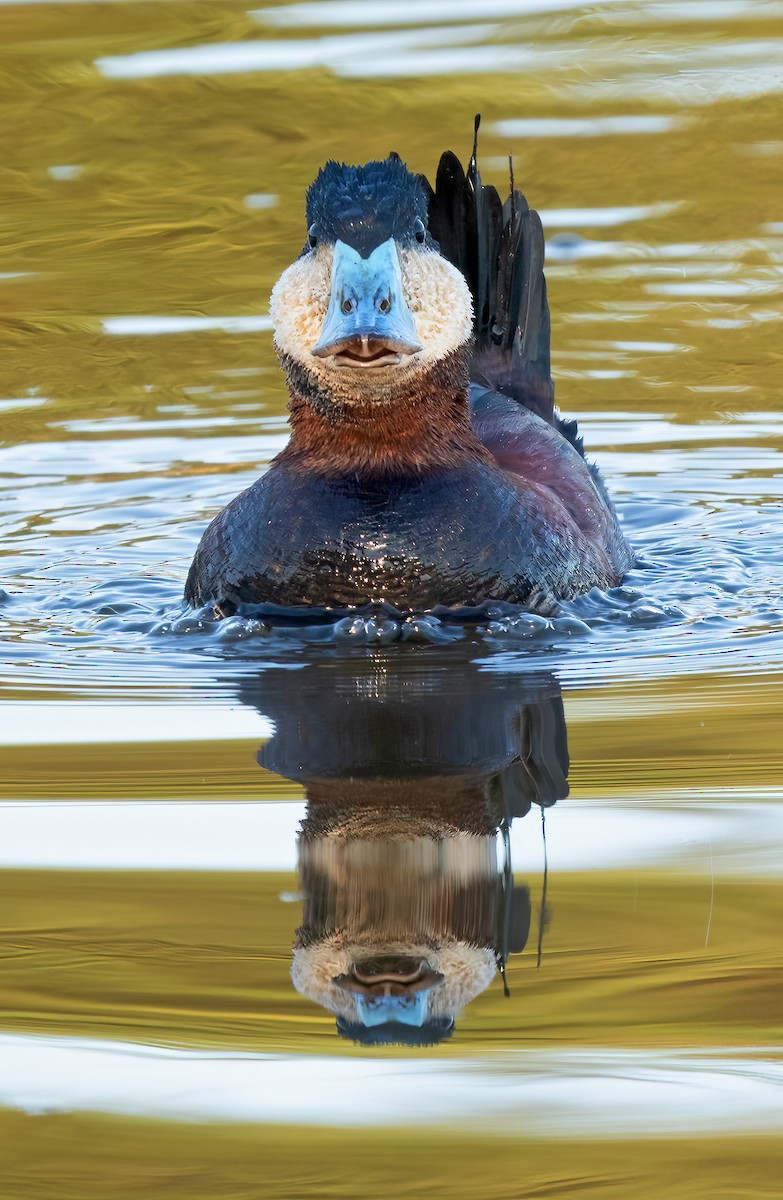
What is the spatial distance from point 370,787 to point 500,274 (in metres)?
3.86

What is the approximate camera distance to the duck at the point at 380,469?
6.28 m

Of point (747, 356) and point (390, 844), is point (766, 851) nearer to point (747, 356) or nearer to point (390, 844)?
point (390, 844)

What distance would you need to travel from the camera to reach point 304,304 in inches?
259

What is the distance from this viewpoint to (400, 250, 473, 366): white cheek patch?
655cm

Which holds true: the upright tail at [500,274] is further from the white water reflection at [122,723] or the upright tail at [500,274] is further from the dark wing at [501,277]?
the white water reflection at [122,723]

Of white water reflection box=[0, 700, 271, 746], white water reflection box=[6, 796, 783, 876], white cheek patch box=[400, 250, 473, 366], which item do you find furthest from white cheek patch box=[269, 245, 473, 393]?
white water reflection box=[6, 796, 783, 876]

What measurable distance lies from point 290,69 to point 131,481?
5.52 metres

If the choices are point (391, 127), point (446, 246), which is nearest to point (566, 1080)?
point (446, 246)

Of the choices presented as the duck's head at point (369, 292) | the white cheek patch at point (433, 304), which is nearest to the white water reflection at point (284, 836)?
the duck's head at point (369, 292)

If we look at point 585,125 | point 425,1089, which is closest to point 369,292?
point 425,1089

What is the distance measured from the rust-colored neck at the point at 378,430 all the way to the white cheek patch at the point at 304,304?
84 millimetres

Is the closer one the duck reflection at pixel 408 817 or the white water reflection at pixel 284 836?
the duck reflection at pixel 408 817

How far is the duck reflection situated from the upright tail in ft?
7.87

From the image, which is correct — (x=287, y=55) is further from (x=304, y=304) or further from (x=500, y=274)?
(x=304, y=304)
